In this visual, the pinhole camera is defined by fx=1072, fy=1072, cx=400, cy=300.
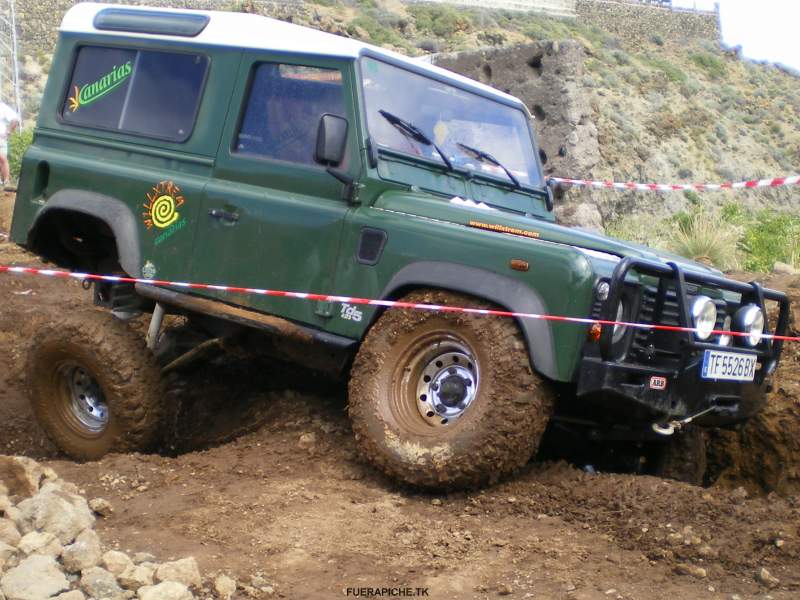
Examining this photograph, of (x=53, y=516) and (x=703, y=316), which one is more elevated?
(x=703, y=316)

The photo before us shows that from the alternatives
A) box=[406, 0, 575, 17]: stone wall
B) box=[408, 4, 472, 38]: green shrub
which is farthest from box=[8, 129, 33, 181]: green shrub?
box=[406, 0, 575, 17]: stone wall

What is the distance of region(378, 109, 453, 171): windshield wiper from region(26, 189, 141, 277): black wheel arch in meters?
1.52

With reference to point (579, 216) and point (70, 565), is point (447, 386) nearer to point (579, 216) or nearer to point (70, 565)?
point (70, 565)

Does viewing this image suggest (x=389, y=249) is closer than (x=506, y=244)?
No

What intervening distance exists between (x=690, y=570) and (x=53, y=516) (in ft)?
7.79

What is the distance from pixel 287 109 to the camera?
5.48 metres

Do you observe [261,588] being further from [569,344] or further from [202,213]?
[202,213]

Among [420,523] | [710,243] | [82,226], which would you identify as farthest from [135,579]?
[710,243]

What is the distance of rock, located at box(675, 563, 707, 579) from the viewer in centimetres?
393

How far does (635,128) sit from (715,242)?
1006 cm

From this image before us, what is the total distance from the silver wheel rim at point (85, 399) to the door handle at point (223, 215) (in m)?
1.27

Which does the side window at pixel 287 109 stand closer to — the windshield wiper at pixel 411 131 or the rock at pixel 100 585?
the windshield wiper at pixel 411 131

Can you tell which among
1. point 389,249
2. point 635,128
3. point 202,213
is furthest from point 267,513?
point 635,128

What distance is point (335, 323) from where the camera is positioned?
514cm
